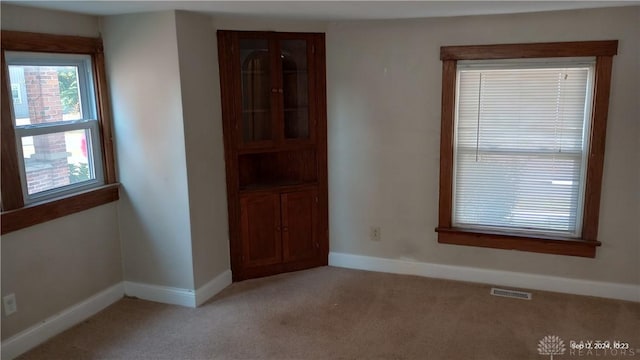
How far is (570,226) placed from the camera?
3715 millimetres

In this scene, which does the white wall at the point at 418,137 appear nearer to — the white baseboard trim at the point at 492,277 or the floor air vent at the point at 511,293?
the white baseboard trim at the point at 492,277

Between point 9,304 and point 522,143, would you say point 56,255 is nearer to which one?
point 9,304

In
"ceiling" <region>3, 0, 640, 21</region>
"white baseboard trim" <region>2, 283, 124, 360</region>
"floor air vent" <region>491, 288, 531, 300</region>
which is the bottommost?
"floor air vent" <region>491, 288, 531, 300</region>

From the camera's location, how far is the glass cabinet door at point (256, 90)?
386 cm

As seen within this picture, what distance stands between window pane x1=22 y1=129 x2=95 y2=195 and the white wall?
5.95 ft

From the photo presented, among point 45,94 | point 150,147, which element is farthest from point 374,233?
point 45,94

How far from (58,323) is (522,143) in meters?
3.34

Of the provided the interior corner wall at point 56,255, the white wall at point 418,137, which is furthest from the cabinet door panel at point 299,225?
the interior corner wall at point 56,255

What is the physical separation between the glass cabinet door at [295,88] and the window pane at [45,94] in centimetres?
146

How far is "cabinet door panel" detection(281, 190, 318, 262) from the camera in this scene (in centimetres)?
412

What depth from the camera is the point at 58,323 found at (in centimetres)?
327

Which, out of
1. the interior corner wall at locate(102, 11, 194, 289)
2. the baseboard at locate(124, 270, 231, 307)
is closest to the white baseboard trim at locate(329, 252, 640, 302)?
the baseboard at locate(124, 270, 231, 307)

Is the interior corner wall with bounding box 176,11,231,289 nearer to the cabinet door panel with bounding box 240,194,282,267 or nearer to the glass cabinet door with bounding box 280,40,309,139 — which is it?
the cabinet door panel with bounding box 240,194,282,267

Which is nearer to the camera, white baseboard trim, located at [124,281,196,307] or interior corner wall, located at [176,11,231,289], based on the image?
interior corner wall, located at [176,11,231,289]
